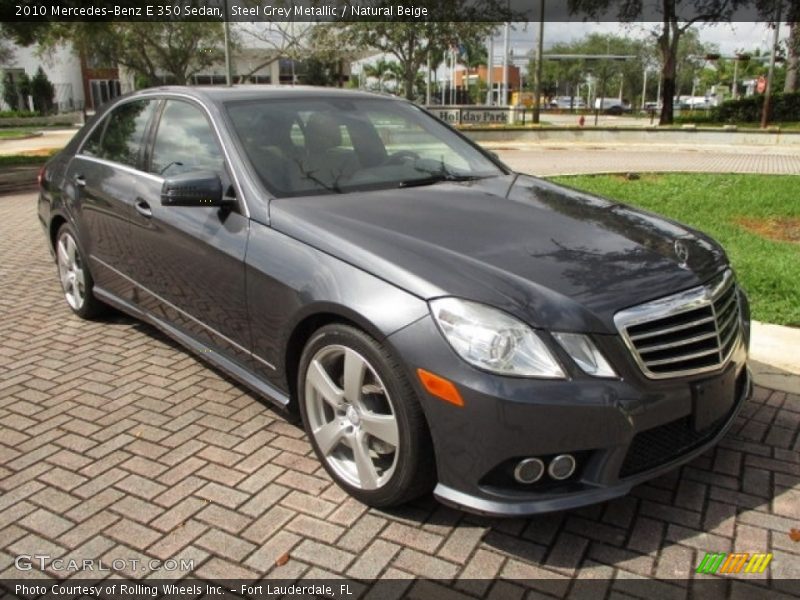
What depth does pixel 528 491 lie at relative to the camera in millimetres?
2578

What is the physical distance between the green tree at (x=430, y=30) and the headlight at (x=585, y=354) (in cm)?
3157

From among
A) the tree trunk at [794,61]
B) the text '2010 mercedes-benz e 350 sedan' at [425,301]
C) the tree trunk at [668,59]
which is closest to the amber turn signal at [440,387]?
the text '2010 mercedes-benz e 350 sedan' at [425,301]

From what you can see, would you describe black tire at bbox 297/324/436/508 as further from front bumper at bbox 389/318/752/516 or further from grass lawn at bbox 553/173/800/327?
grass lawn at bbox 553/173/800/327

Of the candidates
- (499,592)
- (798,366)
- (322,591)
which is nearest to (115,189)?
(322,591)

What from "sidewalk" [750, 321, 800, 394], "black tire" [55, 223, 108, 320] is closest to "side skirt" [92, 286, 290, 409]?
"black tire" [55, 223, 108, 320]

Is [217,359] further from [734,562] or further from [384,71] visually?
[384,71]

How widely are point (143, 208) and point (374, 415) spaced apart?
215 cm

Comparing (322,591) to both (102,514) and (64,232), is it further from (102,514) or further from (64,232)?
(64,232)

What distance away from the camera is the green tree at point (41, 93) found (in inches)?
2032

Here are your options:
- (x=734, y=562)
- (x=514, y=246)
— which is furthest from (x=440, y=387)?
(x=734, y=562)

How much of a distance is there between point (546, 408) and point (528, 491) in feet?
1.08

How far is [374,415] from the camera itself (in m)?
2.82

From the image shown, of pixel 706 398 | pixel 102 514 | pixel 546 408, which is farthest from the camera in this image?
pixel 102 514

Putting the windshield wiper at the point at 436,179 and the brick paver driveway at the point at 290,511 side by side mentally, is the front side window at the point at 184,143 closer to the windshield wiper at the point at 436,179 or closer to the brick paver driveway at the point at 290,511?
the windshield wiper at the point at 436,179
